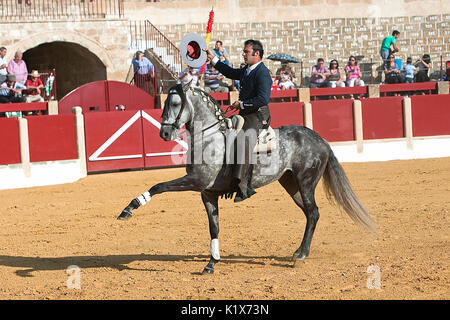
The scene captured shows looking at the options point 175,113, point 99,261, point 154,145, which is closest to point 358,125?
point 154,145

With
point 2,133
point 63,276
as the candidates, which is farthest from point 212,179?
point 2,133

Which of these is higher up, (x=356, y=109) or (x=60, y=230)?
(x=356, y=109)

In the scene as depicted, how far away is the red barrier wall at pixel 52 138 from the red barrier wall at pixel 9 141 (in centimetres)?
25

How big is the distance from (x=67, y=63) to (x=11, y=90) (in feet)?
21.5

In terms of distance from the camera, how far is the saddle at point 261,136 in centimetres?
Answer: 770

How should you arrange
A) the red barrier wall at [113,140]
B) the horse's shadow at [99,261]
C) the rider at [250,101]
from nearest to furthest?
the rider at [250,101] < the horse's shadow at [99,261] < the red barrier wall at [113,140]

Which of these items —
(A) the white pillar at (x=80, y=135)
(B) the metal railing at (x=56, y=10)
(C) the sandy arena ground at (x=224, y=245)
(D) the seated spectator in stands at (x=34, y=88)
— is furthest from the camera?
(B) the metal railing at (x=56, y=10)

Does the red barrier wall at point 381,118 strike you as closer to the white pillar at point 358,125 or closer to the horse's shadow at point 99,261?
the white pillar at point 358,125

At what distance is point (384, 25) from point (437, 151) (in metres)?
8.59

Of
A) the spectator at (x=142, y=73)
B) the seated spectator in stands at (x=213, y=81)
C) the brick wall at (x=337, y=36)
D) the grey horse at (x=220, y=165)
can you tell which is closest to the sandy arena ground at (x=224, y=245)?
the grey horse at (x=220, y=165)

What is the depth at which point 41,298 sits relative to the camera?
666 cm

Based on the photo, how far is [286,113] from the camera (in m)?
17.3

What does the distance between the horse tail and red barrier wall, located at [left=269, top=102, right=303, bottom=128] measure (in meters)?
8.76
